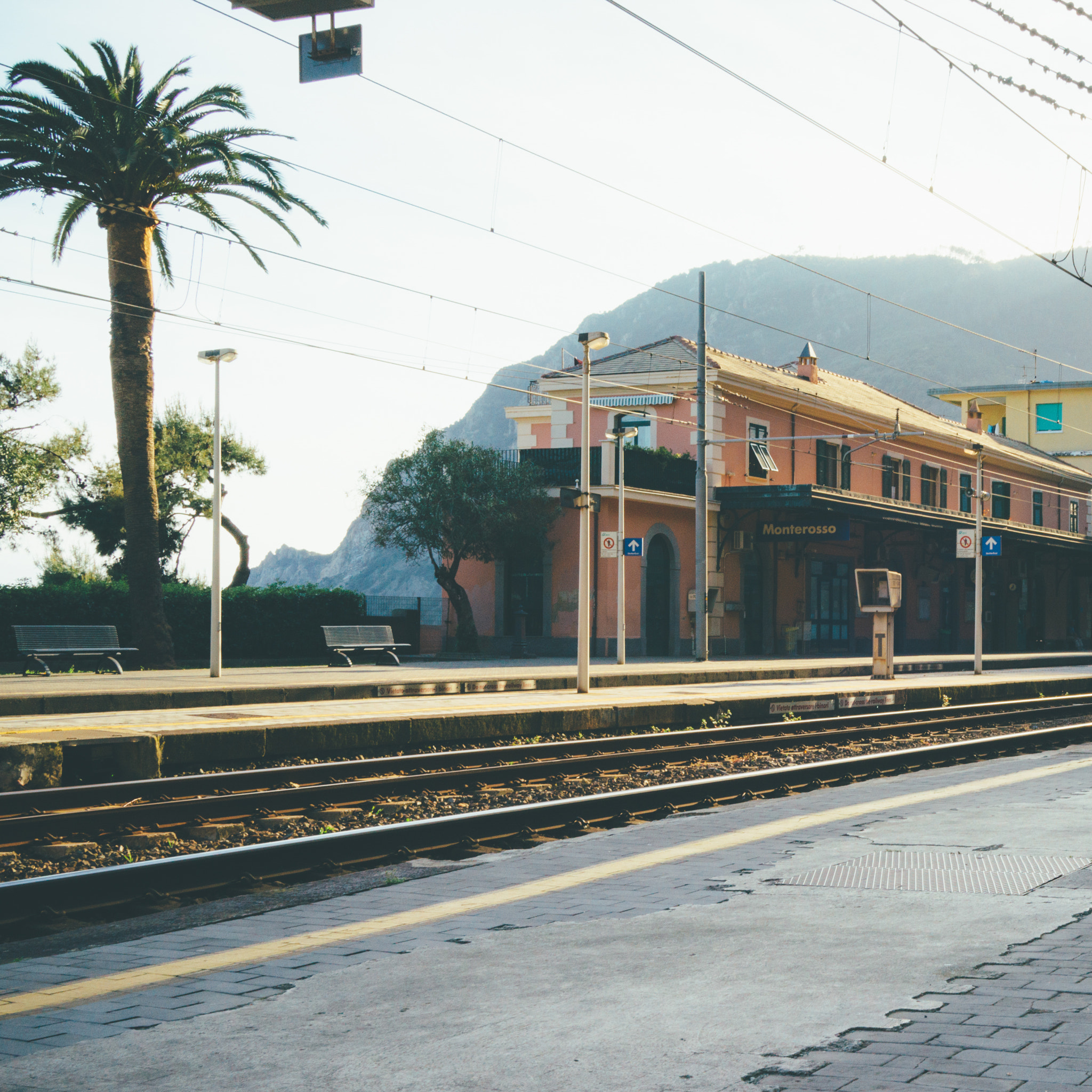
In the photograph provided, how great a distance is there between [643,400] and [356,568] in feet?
432

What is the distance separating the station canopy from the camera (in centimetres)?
698

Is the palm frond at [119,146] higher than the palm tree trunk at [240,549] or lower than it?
higher

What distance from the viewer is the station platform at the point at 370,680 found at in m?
15.0

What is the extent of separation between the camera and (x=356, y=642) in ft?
88.3

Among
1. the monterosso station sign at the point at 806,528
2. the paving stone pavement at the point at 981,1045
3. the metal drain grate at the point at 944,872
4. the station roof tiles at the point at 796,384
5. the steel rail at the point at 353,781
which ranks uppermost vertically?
the station roof tiles at the point at 796,384

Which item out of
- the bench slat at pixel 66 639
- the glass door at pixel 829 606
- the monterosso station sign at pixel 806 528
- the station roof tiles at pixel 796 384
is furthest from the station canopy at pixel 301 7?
the glass door at pixel 829 606

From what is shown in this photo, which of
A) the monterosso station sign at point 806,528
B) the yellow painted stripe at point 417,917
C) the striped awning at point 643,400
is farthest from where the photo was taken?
the striped awning at point 643,400

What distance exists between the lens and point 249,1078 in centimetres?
367

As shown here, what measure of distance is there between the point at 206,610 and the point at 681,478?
13622 mm

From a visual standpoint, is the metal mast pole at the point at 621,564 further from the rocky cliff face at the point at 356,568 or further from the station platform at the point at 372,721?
the rocky cliff face at the point at 356,568

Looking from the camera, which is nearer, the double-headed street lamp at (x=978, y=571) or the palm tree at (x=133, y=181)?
the palm tree at (x=133, y=181)

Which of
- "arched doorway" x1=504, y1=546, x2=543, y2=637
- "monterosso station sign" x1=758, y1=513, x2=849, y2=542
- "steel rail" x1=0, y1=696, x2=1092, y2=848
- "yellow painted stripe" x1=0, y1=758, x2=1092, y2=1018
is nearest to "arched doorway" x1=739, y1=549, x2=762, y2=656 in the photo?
"monterosso station sign" x1=758, y1=513, x2=849, y2=542

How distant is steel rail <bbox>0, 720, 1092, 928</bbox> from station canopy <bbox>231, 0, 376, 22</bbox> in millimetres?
4785

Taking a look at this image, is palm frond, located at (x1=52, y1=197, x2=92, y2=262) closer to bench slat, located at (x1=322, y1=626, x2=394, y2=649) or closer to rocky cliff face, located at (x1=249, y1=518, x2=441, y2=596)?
bench slat, located at (x1=322, y1=626, x2=394, y2=649)
